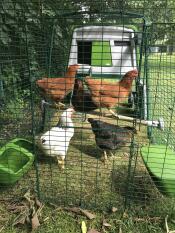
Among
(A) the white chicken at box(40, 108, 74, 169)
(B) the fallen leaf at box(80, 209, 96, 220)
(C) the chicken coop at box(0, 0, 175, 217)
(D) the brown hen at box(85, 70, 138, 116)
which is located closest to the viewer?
(B) the fallen leaf at box(80, 209, 96, 220)

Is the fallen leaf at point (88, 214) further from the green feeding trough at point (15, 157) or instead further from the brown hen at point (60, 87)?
the brown hen at point (60, 87)

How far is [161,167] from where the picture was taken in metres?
2.85

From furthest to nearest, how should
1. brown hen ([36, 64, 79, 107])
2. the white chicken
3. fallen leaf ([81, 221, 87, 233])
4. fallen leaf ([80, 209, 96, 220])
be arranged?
1. brown hen ([36, 64, 79, 107])
2. the white chicken
3. fallen leaf ([80, 209, 96, 220])
4. fallen leaf ([81, 221, 87, 233])

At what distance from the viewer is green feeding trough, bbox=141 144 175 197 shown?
271cm

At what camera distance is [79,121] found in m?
4.73

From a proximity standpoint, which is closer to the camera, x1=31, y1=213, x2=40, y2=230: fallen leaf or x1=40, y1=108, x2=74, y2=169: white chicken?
x1=31, y1=213, x2=40, y2=230: fallen leaf

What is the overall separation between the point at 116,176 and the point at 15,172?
3.33ft

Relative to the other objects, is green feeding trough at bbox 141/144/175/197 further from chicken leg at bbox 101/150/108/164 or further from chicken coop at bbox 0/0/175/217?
chicken leg at bbox 101/150/108/164

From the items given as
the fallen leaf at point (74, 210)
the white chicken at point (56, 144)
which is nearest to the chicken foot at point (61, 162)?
the white chicken at point (56, 144)

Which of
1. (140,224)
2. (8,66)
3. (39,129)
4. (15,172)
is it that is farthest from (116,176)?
(8,66)

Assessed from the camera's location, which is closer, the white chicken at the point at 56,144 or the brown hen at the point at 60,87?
the white chicken at the point at 56,144

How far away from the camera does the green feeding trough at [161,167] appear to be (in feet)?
8.88

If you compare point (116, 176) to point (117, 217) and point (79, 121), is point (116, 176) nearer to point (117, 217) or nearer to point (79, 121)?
point (117, 217)

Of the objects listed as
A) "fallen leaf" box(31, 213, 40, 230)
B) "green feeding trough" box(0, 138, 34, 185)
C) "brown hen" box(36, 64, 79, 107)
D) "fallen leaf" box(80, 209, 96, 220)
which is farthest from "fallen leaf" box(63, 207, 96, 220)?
"brown hen" box(36, 64, 79, 107)
